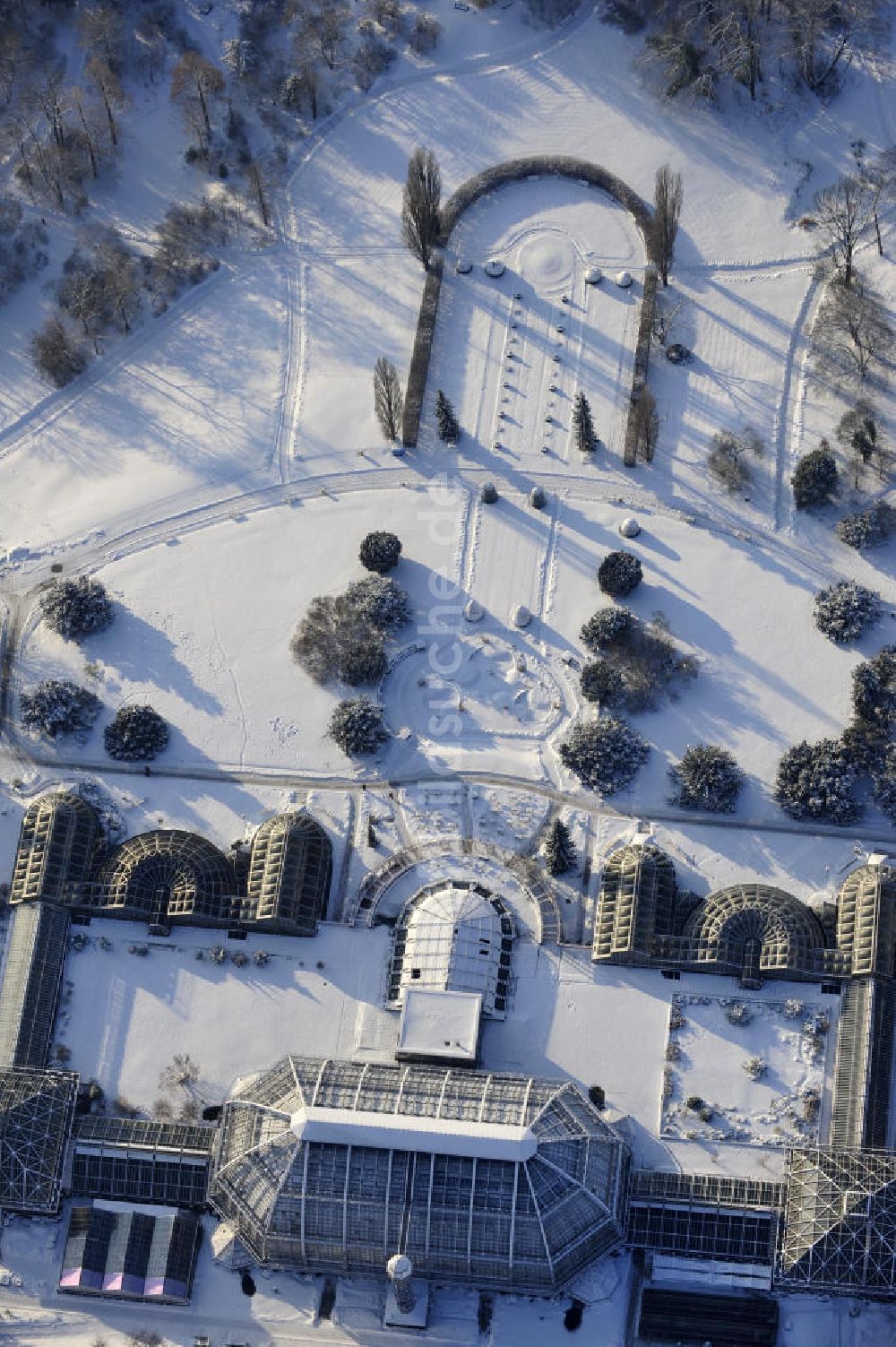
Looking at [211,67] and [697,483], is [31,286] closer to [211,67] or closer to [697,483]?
[211,67]

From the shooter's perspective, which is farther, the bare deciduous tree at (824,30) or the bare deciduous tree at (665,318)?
the bare deciduous tree at (824,30)

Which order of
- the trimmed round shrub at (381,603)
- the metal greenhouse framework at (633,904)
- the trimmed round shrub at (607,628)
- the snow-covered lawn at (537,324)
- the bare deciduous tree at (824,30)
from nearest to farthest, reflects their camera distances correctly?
1. the metal greenhouse framework at (633,904)
2. the trimmed round shrub at (607,628)
3. the trimmed round shrub at (381,603)
4. the snow-covered lawn at (537,324)
5. the bare deciduous tree at (824,30)

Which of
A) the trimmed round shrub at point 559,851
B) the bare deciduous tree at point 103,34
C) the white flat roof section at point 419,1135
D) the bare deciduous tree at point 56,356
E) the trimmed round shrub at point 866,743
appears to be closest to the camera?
the white flat roof section at point 419,1135

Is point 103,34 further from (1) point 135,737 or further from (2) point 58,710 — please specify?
(1) point 135,737

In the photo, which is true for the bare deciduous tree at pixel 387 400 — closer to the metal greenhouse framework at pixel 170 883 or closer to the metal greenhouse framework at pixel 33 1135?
the metal greenhouse framework at pixel 170 883

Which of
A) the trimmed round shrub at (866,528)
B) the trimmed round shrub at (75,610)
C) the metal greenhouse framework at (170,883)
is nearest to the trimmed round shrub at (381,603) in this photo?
the trimmed round shrub at (75,610)

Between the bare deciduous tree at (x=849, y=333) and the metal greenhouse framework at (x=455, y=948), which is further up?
the bare deciduous tree at (x=849, y=333)
